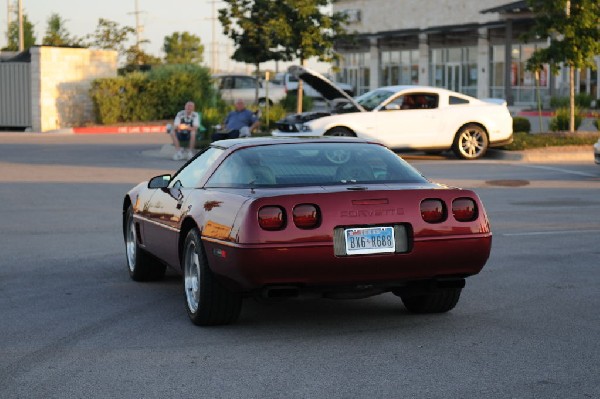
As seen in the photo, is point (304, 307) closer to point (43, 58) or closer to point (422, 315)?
point (422, 315)

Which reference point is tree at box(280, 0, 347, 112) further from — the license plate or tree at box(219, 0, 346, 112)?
the license plate

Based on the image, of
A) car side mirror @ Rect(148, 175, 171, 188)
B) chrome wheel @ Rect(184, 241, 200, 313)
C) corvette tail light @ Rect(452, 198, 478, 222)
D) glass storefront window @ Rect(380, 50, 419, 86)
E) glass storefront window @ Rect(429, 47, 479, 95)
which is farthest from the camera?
glass storefront window @ Rect(380, 50, 419, 86)

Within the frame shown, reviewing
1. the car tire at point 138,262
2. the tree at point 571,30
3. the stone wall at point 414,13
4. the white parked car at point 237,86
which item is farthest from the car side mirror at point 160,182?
the stone wall at point 414,13

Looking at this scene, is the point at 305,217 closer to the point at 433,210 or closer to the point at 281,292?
A: the point at 281,292

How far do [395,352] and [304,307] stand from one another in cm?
179

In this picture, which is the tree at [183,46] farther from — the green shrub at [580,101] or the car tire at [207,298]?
the car tire at [207,298]

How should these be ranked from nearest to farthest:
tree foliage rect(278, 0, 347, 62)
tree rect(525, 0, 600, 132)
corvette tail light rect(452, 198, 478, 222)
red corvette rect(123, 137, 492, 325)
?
red corvette rect(123, 137, 492, 325), corvette tail light rect(452, 198, 478, 222), tree rect(525, 0, 600, 132), tree foliage rect(278, 0, 347, 62)

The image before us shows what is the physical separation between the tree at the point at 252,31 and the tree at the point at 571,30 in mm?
10150

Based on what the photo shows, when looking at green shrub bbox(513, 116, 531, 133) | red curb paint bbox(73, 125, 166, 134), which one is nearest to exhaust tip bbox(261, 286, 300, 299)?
green shrub bbox(513, 116, 531, 133)

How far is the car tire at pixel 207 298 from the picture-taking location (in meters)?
7.89

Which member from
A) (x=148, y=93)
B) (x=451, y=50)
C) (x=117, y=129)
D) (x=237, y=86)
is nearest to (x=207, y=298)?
(x=117, y=129)

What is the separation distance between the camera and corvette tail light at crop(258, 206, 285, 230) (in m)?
7.47

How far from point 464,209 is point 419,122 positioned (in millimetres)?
17973

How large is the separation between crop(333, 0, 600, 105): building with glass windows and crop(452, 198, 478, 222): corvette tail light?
45.4 meters
